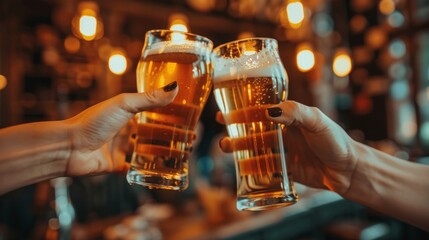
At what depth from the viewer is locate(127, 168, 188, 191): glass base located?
110 cm

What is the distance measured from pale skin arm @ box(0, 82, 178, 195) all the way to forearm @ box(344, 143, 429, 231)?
66cm

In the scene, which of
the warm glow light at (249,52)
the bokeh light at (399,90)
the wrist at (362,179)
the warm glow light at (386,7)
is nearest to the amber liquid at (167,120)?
the warm glow light at (249,52)

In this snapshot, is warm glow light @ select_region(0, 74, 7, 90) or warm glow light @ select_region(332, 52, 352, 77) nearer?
warm glow light @ select_region(0, 74, 7, 90)

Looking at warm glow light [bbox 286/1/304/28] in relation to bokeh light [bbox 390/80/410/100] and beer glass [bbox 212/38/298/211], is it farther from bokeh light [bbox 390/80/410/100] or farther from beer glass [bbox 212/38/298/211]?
bokeh light [bbox 390/80/410/100]

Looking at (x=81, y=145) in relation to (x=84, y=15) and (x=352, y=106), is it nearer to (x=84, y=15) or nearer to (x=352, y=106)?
(x=84, y=15)

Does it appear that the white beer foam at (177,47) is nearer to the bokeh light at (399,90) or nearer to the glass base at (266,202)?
the glass base at (266,202)

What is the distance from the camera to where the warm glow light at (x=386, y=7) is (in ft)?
26.0

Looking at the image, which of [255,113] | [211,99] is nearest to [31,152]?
[255,113]

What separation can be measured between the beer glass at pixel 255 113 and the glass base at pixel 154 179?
194 mm

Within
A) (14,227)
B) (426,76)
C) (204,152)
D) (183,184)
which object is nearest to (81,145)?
(183,184)

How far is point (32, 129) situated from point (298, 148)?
795 mm

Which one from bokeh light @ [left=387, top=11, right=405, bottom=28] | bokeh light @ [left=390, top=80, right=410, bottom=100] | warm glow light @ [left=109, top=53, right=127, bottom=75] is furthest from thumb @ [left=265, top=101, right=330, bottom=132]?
bokeh light @ [left=390, top=80, right=410, bottom=100]

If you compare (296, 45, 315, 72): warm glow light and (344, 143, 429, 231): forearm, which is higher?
(296, 45, 315, 72): warm glow light

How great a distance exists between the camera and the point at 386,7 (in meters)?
8.01
